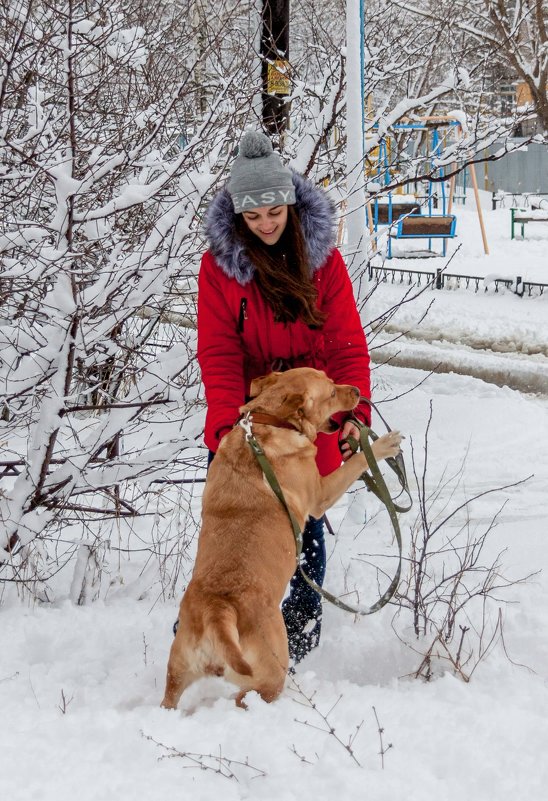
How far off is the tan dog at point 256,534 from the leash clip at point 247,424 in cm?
3

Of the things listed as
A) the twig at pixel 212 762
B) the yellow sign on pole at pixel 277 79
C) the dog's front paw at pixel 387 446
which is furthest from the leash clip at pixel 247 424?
the yellow sign on pole at pixel 277 79

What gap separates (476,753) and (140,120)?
334cm

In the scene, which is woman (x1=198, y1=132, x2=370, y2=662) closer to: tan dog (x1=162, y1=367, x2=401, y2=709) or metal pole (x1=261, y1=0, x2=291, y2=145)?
tan dog (x1=162, y1=367, x2=401, y2=709)

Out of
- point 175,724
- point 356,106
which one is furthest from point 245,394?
point 356,106

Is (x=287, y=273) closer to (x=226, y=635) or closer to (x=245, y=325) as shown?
(x=245, y=325)

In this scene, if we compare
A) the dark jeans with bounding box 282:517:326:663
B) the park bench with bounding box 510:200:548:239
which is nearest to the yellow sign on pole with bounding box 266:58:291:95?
the dark jeans with bounding box 282:517:326:663

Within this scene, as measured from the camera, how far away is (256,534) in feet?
9.77

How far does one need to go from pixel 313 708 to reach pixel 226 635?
463 millimetres

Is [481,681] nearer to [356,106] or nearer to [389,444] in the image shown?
[389,444]

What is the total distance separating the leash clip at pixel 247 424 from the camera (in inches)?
123

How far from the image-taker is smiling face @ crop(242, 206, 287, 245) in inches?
126

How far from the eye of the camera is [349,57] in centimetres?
525

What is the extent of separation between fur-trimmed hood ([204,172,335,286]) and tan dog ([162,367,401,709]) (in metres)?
0.47

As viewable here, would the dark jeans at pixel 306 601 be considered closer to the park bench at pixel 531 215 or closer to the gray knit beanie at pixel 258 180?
the gray knit beanie at pixel 258 180
